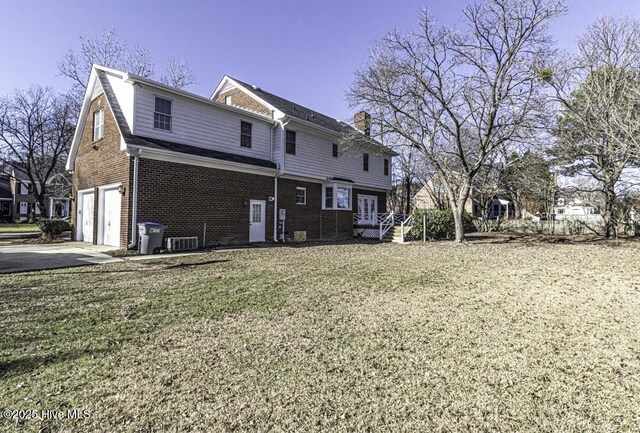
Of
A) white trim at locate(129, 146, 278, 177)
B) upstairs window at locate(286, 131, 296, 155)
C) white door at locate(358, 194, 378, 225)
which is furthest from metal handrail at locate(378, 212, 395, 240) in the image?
white trim at locate(129, 146, 278, 177)

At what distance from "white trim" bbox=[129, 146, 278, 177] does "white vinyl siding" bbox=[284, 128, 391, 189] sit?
149 cm

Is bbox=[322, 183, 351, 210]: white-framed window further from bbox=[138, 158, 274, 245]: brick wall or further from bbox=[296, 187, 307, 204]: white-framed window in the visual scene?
bbox=[138, 158, 274, 245]: brick wall

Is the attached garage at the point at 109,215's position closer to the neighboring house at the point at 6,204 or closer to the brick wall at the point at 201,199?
the brick wall at the point at 201,199

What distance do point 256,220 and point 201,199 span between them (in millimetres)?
2950

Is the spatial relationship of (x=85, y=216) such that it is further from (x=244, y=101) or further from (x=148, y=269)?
(x=244, y=101)

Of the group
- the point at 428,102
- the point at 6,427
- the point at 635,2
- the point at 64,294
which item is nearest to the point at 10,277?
the point at 64,294

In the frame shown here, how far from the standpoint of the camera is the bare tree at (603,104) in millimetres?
13031

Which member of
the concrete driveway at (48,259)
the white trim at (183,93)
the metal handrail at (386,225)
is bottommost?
the concrete driveway at (48,259)

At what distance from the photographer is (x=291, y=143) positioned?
640 inches

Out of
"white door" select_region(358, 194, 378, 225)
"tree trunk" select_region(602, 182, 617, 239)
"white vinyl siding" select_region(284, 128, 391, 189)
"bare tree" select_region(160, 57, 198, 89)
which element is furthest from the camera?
"bare tree" select_region(160, 57, 198, 89)

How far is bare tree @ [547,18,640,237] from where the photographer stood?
1303 centimetres

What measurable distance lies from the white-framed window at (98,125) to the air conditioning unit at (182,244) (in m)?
5.79

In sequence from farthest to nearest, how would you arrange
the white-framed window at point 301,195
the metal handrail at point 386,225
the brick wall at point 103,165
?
1. the metal handrail at point 386,225
2. the white-framed window at point 301,195
3. the brick wall at point 103,165

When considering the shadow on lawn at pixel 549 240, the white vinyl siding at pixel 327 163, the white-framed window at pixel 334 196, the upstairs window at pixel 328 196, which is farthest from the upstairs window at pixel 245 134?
the shadow on lawn at pixel 549 240
